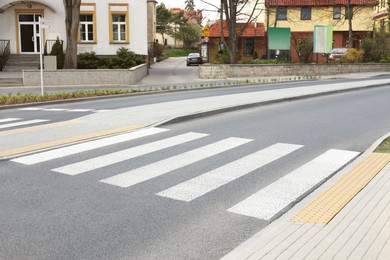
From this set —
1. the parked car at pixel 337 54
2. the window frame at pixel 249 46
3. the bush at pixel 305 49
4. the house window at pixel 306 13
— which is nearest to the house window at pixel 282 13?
the house window at pixel 306 13

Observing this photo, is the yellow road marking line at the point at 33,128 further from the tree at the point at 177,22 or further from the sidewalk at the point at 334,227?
the tree at the point at 177,22

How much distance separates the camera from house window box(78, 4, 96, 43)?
38.5 metres

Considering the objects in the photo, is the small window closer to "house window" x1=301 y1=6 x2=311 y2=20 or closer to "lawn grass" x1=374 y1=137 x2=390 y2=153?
"house window" x1=301 y1=6 x2=311 y2=20

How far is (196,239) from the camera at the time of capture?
5.09m

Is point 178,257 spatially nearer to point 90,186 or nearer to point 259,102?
point 90,186

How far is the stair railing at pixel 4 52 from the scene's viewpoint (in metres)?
35.7

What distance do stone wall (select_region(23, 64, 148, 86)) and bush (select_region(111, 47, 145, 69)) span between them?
491 cm

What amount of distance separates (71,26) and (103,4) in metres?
7.14

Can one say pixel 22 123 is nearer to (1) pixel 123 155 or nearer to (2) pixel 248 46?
(1) pixel 123 155

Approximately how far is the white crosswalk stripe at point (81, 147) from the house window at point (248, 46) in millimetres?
48357

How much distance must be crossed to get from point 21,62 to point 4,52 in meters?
1.36

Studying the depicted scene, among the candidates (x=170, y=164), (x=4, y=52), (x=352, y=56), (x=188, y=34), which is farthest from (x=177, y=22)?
(x=170, y=164)

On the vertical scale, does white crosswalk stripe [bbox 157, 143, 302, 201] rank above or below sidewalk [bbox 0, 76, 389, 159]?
below

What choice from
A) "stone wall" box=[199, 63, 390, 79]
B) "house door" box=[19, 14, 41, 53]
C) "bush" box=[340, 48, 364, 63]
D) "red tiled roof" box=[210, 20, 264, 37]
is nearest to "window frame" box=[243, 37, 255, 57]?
"red tiled roof" box=[210, 20, 264, 37]
